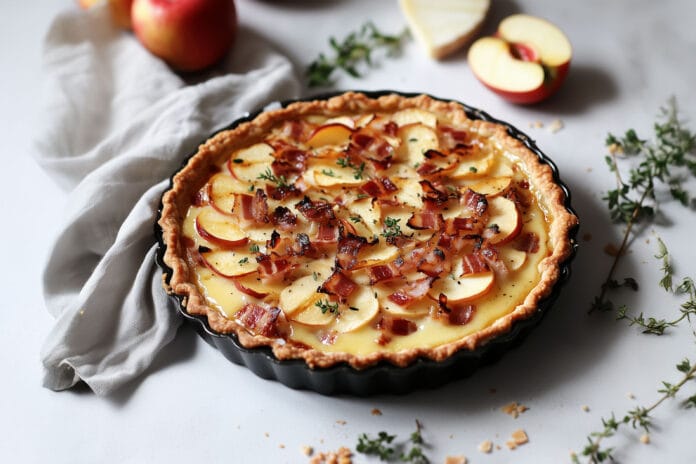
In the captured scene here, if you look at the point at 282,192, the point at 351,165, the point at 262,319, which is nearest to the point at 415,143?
the point at 351,165

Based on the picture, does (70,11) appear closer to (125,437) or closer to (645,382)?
(125,437)

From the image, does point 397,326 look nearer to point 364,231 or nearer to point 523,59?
point 364,231

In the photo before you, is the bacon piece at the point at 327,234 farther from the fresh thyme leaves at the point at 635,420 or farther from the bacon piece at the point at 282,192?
the fresh thyme leaves at the point at 635,420

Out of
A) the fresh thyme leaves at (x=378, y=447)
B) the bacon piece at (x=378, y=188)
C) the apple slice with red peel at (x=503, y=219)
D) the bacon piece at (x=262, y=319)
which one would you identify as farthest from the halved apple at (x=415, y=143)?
the fresh thyme leaves at (x=378, y=447)

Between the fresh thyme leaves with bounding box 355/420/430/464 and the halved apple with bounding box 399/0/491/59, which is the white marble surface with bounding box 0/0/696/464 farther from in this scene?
the halved apple with bounding box 399/0/491/59

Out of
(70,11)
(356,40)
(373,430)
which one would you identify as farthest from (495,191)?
(70,11)

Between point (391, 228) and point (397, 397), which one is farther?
point (391, 228)

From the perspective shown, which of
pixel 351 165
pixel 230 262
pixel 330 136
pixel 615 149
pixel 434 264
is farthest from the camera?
pixel 615 149
